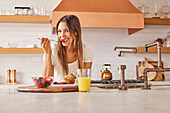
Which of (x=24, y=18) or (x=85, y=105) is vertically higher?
(x=24, y=18)

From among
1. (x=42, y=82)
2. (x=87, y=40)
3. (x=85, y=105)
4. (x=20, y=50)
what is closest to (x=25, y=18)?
(x=20, y=50)

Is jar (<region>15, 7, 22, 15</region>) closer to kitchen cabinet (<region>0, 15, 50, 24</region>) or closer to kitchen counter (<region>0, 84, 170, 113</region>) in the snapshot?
kitchen cabinet (<region>0, 15, 50, 24</region>)

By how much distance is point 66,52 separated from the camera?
2.78 meters

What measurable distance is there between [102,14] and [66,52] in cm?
101

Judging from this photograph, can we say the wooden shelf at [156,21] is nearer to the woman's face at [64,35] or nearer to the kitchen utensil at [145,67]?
the kitchen utensil at [145,67]

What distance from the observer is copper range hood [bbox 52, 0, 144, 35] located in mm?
3443

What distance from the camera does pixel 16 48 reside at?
3.67 m

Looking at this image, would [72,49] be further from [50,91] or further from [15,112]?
[15,112]

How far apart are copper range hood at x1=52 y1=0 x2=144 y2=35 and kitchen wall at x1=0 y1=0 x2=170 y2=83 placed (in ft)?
2.25

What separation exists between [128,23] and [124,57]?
892 mm

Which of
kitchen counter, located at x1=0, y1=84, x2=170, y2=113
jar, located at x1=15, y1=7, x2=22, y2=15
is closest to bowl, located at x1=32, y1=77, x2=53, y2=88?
kitchen counter, located at x1=0, y1=84, x2=170, y2=113

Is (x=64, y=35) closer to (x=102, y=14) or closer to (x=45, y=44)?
(x=45, y=44)

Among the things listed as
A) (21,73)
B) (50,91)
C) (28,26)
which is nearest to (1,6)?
(28,26)

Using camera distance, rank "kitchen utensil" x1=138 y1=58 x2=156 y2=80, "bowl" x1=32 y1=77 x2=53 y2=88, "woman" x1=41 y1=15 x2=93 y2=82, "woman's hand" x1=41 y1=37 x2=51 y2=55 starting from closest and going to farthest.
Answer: "bowl" x1=32 y1=77 x2=53 y2=88
"woman's hand" x1=41 y1=37 x2=51 y2=55
"woman" x1=41 y1=15 x2=93 y2=82
"kitchen utensil" x1=138 y1=58 x2=156 y2=80
